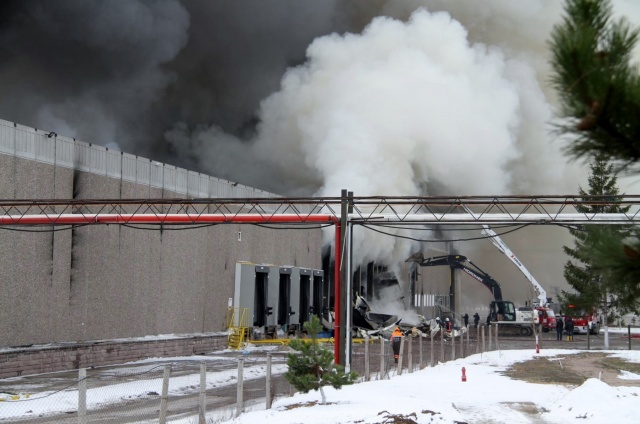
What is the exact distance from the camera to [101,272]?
33125mm

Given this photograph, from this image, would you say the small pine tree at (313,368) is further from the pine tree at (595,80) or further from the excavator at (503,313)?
the excavator at (503,313)

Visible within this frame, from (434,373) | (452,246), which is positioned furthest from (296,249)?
(452,246)

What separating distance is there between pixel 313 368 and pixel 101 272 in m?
18.2

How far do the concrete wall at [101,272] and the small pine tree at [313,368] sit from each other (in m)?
14.1

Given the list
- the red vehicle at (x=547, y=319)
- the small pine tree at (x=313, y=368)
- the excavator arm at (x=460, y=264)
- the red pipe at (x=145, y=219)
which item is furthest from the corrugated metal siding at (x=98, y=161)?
the red vehicle at (x=547, y=319)

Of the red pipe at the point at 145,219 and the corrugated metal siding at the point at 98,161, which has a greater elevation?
the corrugated metal siding at the point at 98,161

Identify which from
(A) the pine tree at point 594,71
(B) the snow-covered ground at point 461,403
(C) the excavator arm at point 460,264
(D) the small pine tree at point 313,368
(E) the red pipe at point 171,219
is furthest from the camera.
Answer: (C) the excavator arm at point 460,264

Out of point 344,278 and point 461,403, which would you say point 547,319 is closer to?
point 344,278

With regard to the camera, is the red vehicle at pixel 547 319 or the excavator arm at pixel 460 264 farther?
the red vehicle at pixel 547 319

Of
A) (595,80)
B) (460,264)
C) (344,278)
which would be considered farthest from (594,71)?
(460,264)

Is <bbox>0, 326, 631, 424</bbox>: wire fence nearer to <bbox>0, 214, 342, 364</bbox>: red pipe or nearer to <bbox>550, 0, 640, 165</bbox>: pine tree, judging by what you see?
<bbox>0, 214, 342, 364</bbox>: red pipe

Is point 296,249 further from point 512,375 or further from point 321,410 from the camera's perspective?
point 321,410

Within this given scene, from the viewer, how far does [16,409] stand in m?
18.7

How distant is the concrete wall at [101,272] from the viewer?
29109 millimetres
